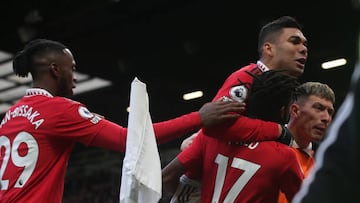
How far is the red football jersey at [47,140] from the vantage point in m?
2.71

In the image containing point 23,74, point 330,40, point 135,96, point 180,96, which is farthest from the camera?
point 180,96

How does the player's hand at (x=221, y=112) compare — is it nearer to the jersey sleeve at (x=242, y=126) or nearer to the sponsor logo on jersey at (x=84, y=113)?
the jersey sleeve at (x=242, y=126)

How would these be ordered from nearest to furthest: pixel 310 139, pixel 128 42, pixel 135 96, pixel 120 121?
pixel 135 96
pixel 310 139
pixel 128 42
pixel 120 121

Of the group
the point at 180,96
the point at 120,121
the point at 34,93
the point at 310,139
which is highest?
the point at 34,93

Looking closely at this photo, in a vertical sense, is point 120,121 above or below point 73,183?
above

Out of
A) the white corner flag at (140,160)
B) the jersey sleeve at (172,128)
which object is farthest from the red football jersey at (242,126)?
the white corner flag at (140,160)

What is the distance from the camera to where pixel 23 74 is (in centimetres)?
303

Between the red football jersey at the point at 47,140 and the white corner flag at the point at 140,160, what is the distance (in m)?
0.14

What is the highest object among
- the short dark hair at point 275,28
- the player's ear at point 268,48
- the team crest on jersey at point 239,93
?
the short dark hair at point 275,28

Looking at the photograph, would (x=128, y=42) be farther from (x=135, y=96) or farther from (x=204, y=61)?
(x=135, y=96)

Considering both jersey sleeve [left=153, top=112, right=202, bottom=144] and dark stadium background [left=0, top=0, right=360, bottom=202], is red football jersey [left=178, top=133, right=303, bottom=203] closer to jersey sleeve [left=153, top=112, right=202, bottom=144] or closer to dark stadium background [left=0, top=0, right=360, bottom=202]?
jersey sleeve [left=153, top=112, right=202, bottom=144]

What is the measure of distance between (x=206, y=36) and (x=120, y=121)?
17.4ft

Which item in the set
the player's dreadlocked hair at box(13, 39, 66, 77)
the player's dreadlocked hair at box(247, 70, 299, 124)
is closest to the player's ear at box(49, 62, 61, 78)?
the player's dreadlocked hair at box(13, 39, 66, 77)

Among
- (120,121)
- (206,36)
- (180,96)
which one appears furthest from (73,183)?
(206,36)
